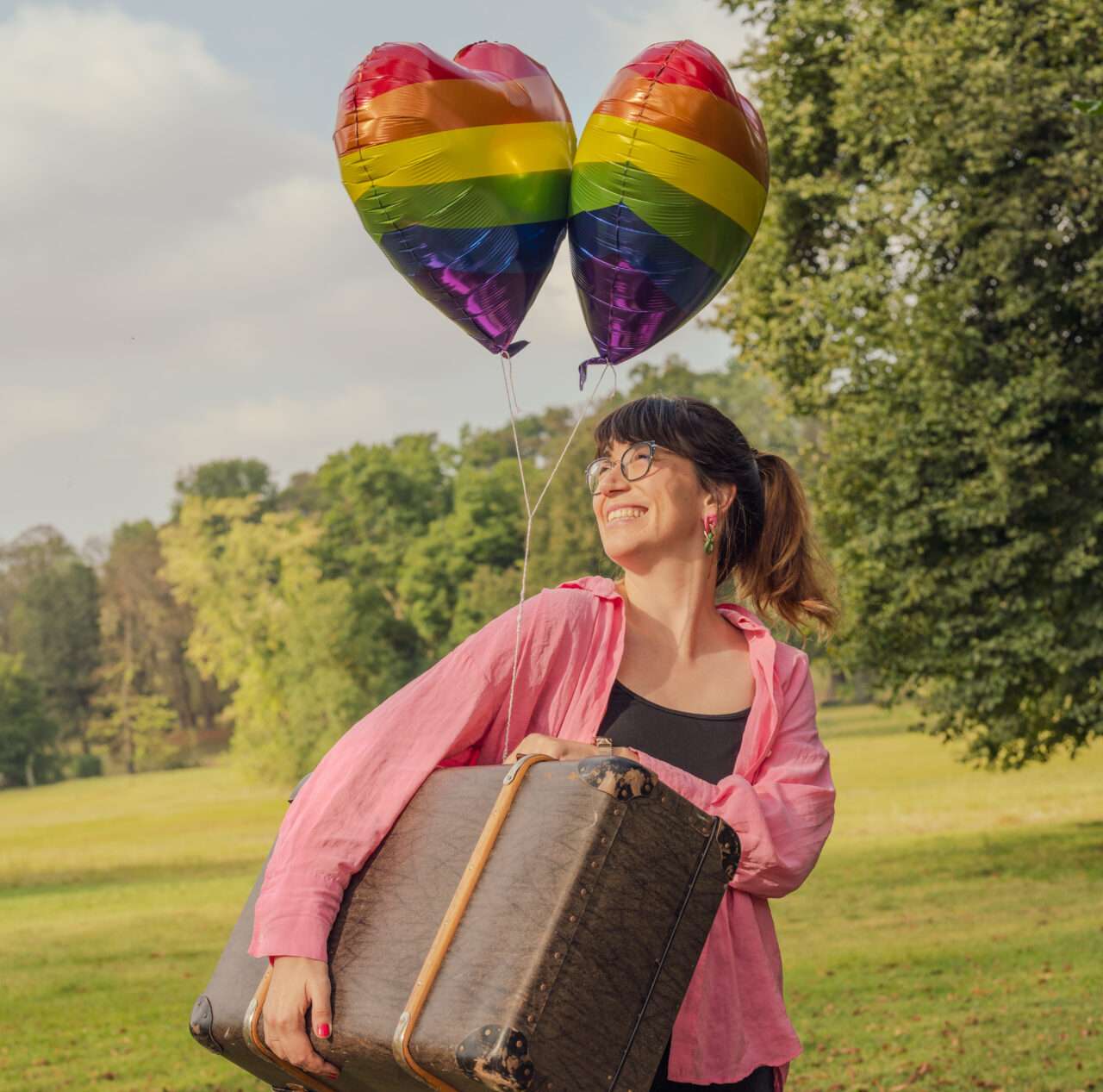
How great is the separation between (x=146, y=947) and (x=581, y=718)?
657 inches

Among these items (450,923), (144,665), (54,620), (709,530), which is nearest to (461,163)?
(709,530)

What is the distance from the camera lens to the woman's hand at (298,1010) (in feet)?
8.09

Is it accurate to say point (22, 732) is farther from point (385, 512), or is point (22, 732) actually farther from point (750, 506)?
point (750, 506)

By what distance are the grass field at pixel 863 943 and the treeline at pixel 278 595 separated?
1094 centimetres

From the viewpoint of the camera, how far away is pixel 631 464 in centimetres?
311

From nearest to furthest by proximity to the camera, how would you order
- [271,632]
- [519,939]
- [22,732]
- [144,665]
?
[519,939] < [271,632] < [22,732] < [144,665]

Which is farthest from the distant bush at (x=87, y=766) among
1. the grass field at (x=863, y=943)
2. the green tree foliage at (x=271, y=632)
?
the grass field at (x=863, y=943)

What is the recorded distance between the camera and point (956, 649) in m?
15.2

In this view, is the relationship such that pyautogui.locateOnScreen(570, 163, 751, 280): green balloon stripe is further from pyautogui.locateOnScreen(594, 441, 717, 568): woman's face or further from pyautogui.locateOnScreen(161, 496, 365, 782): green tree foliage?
pyautogui.locateOnScreen(161, 496, 365, 782): green tree foliage

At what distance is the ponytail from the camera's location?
340 cm

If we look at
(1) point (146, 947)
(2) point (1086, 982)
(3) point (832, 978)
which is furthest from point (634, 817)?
(1) point (146, 947)

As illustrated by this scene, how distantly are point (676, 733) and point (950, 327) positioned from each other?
1215 centimetres

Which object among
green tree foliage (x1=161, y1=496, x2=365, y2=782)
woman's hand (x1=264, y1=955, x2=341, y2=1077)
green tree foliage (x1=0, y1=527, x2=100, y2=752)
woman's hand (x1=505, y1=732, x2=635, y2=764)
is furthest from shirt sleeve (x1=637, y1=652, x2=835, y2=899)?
green tree foliage (x1=0, y1=527, x2=100, y2=752)

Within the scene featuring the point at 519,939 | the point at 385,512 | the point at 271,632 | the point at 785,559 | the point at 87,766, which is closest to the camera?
the point at 519,939
